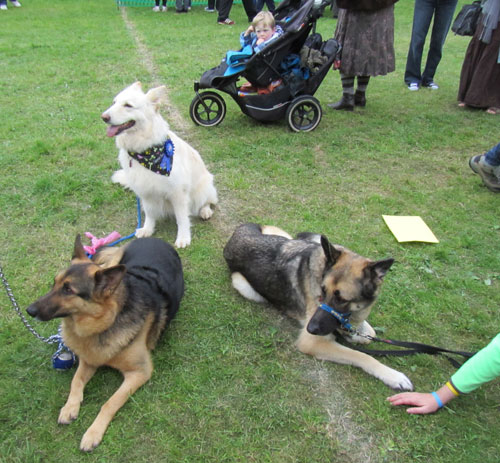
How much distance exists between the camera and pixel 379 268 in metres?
2.50

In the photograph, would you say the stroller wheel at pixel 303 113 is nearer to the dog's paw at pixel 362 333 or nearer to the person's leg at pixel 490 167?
the person's leg at pixel 490 167

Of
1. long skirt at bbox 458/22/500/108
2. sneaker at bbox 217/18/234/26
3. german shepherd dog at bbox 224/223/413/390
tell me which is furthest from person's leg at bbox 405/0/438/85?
sneaker at bbox 217/18/234/26

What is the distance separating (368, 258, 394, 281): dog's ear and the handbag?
7.16 meters

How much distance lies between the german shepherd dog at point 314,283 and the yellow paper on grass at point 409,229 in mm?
1141

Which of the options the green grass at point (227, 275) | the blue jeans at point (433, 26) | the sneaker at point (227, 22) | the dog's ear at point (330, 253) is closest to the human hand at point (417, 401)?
the green grass at point (227, 275)

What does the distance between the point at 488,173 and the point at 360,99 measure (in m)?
3.39

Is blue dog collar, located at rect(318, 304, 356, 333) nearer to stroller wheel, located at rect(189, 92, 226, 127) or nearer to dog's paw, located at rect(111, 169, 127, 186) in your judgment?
dog's paw, located at rect(111, 169, 127, 186)

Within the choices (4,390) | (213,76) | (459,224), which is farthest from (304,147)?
(4,390)

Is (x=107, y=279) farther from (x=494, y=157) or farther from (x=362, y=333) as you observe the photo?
(x=494, y=157)

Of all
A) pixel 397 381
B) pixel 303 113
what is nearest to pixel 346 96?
pixel 303 113

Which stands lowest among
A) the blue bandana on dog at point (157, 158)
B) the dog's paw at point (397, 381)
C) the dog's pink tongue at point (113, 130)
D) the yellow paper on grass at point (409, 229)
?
the dog's paw at point (397, 381)

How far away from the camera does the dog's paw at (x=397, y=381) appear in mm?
2744

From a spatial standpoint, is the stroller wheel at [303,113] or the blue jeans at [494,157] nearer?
the blue jeans at [494,157]

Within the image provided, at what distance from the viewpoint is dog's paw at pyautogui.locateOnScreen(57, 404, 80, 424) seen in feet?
8.16
